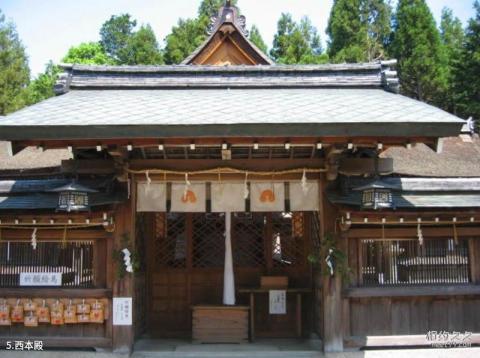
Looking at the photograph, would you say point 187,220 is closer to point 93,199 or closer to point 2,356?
point 93,199

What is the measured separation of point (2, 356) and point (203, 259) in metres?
3.93

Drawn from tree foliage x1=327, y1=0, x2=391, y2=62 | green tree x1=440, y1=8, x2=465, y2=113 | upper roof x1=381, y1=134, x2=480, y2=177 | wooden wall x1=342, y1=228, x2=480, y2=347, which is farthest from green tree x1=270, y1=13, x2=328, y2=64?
wooden wall x1=342, y1=228, x2=480, y2=347

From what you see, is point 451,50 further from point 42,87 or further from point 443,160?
point 42,87

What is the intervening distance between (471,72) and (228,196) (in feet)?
76.5

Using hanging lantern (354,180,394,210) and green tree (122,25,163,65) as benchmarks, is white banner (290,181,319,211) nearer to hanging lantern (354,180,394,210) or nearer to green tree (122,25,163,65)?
hanging lantern (354,180,394,210)

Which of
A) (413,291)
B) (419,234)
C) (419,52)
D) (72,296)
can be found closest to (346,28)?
(419,52)

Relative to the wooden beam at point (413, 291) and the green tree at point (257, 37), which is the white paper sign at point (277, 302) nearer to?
the wooden beam at point (413, 291)

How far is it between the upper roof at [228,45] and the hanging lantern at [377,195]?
8.58 metres

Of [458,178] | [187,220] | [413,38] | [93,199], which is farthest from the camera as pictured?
[413,38]

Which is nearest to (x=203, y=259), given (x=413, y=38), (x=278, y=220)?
(x=278, y=220)

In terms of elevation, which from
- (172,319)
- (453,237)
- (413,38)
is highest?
(413,38)

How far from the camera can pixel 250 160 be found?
8.60 m

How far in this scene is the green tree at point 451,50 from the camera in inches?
1137

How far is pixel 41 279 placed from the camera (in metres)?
8.41
